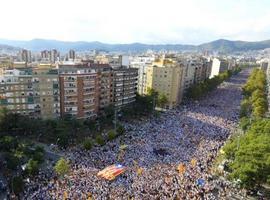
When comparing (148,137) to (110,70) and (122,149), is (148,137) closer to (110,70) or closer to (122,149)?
(122,149)

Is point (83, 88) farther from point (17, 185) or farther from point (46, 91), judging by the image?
point (17, 185)

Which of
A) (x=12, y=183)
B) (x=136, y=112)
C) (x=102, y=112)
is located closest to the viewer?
(x=12, y=183)

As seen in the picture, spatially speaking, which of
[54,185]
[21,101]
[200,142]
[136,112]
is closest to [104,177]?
[54,185]

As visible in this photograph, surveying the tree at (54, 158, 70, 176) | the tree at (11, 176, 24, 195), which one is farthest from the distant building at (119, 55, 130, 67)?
the tree at (11, 176, 24, 195)

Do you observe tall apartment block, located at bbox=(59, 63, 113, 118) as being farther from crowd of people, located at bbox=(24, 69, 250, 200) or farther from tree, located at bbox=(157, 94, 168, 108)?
tree, located at bbox=(157, 94, 168, 108)

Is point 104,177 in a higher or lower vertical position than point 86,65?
lower

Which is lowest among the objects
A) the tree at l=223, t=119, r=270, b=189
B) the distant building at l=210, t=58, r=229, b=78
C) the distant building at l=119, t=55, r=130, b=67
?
the distant building at l=210, t=58, r=229, b=78

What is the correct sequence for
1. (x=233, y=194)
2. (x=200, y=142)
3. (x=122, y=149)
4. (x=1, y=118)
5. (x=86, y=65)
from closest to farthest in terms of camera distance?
(x=233, y=194) < (x=122, y=149) < (x=1, y=118) < (x=200, y=142) < (x=86, y=65)
